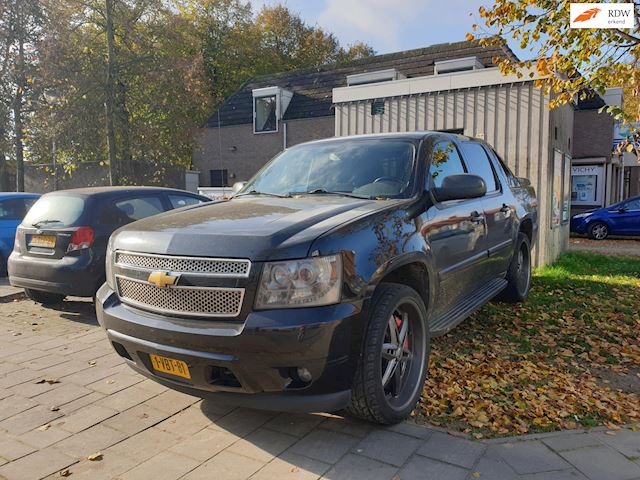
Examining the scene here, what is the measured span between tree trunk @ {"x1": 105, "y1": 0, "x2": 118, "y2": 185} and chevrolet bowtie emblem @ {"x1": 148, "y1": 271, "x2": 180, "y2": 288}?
1243 cm

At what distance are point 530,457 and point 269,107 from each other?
24493 millimetres

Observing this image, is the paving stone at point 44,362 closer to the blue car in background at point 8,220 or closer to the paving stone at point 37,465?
the paving stone at point 37,465

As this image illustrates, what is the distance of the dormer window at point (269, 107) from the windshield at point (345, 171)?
21.1 m

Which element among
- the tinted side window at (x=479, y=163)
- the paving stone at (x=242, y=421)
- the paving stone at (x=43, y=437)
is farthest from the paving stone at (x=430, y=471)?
the tinted side window at (x=479, y=163)

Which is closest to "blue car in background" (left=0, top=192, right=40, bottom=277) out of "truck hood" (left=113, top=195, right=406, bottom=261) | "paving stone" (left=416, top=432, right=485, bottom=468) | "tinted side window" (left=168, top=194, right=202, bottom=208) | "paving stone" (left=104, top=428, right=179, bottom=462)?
"tinted side window" (left=168, top=194, right=202, bottom=208)

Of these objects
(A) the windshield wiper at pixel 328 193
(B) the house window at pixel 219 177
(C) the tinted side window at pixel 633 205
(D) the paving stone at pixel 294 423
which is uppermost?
(B) the house window at pixel 219 177

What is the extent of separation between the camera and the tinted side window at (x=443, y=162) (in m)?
4.07

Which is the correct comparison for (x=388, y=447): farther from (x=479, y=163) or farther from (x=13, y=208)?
(x=13, y=208)

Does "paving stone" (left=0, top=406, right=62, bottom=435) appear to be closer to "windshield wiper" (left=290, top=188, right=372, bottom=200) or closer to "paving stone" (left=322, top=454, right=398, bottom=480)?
"paving stone" (left=322, top=454, right=398, bottom=480)

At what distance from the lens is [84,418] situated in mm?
3436

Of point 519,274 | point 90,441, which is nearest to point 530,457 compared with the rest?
point 90,441

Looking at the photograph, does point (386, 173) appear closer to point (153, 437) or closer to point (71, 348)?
point (153, 437)

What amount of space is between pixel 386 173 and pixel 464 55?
64.8 ft

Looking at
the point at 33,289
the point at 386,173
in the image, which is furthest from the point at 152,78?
the point at 386,173
